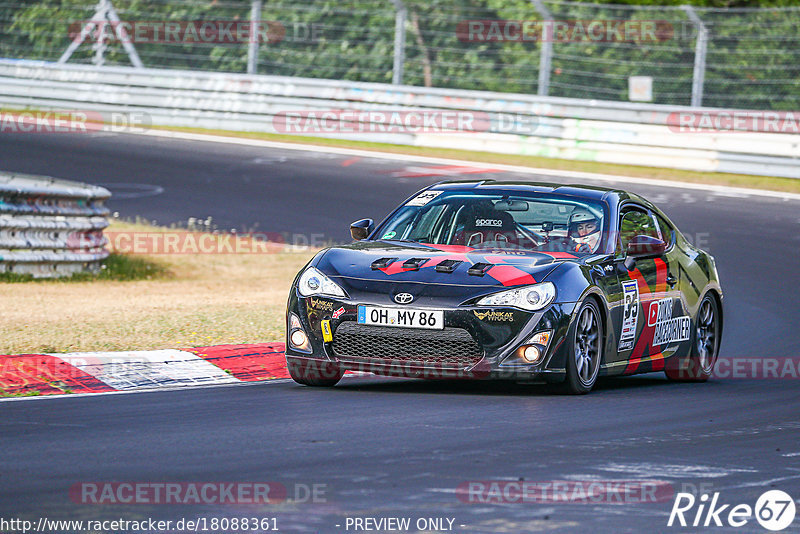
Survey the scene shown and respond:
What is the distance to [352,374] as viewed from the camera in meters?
9.62

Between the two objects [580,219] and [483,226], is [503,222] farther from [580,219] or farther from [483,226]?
[580,219]

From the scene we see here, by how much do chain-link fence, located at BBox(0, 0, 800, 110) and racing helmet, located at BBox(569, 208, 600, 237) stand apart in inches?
487

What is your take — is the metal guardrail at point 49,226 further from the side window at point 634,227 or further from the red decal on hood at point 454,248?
the side window at point 634,227

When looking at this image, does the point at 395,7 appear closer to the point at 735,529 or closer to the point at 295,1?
the point at 295,1

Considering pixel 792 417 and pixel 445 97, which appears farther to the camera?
pixel 445 97

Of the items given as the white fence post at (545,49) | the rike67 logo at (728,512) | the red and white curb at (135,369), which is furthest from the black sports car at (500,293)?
the white fence post at (545,49)

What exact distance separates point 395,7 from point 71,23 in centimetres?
746

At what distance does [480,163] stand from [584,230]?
1420cm

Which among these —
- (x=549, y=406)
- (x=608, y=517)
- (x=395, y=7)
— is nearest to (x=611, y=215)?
(x=549, y=406)

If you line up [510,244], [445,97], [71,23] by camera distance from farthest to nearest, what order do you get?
[71,23], [445,97], [510,244]

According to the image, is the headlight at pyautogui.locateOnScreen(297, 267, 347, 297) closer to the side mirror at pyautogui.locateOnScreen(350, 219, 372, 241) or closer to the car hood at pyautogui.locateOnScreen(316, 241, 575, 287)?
the car hood at pyautogui.locateOnScreen(316, 241, 575, 287)

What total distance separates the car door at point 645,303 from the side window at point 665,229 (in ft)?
0.38

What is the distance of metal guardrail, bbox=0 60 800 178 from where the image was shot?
73.9 ft

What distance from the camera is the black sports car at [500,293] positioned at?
8.07 m
